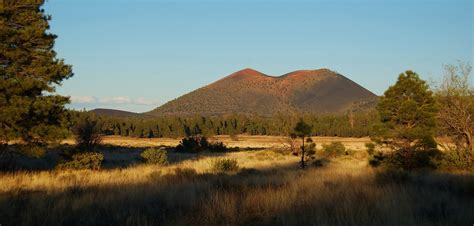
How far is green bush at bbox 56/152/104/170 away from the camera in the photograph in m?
19.0

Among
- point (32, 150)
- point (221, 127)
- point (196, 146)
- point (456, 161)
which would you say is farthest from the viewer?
point (221, 127)

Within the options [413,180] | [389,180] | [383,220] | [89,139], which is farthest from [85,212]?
[89,139]

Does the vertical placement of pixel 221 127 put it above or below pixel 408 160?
above

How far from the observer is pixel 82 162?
64.1 ft

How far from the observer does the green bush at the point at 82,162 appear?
19.0 metres

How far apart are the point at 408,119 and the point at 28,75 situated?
54.7ft

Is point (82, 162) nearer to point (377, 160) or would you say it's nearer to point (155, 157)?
point (155, 157)

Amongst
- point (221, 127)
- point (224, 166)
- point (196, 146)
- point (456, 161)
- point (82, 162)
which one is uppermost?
point (221, 127)

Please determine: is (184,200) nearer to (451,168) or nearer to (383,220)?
(383,220)

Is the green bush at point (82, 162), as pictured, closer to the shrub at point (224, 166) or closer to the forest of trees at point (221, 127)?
the shrub at point (224, 166)

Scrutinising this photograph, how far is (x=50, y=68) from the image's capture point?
54.2 feet

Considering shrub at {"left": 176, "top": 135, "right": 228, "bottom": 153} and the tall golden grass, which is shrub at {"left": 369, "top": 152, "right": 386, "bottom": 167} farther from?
shrub at {"left": 176, "top": 135, "right": 228, "bottom": 153}

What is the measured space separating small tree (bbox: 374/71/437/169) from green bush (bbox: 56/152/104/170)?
13411 mm

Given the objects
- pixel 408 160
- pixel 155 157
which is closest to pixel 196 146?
pixel 155 157
